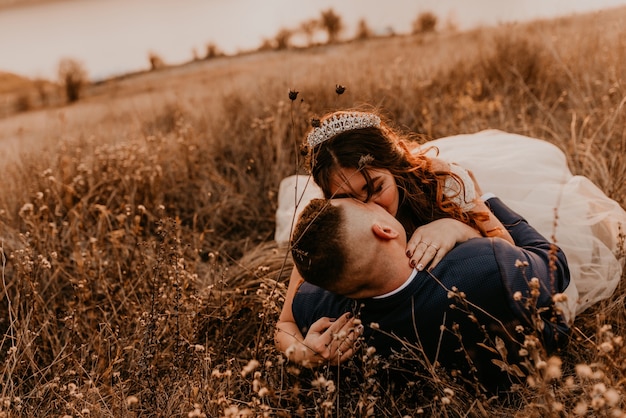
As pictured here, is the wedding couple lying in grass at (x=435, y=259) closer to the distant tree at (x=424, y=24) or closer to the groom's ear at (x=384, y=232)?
the groom's ear at (x=384, y=232)

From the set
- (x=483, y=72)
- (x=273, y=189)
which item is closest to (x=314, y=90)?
(x=273, y=189)

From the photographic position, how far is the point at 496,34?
634 cm

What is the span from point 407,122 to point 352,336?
342 centimetres

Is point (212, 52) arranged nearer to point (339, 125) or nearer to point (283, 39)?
point (283, 39)

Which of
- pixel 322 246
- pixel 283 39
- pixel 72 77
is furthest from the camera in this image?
pixel 72 77

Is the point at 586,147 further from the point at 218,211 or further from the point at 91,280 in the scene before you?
the point at 91,280

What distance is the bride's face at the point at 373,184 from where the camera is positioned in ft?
8.12

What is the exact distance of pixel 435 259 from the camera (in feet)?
6.88

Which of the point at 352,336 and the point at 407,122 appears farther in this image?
the point at 407,122

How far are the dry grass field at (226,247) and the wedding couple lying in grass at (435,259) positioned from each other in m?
0.13

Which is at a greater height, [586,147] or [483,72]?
[483,72]

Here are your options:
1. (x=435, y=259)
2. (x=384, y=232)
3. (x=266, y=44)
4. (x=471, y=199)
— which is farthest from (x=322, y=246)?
(x=266, y=44)

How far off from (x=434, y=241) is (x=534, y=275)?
1.30ft

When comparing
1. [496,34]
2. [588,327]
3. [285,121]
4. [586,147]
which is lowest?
[588,327]
